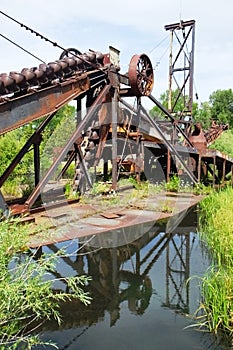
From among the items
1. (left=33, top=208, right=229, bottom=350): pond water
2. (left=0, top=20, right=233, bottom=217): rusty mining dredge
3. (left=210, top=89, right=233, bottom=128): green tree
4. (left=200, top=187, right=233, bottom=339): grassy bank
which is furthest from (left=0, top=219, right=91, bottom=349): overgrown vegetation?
(left=210, top=89, right=233, bottom=128): green tree

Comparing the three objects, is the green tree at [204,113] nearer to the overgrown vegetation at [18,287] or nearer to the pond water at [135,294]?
the pond water at [135,294]

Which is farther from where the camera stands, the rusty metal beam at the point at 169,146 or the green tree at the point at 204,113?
the green tree at the point at 204,113

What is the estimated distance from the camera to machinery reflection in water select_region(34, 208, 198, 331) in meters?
3.14

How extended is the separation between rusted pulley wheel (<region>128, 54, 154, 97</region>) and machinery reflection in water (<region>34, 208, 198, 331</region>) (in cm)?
426

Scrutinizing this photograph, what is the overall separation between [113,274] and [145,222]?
2361 millimetres

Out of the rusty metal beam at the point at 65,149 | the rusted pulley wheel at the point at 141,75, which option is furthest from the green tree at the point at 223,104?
the rusty metal beam at the point at 65,149

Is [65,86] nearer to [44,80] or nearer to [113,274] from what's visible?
[44,80]

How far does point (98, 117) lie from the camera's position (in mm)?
8688

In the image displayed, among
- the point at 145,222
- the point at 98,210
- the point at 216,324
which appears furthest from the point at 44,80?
the point at 216,324

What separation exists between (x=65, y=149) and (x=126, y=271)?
340cm

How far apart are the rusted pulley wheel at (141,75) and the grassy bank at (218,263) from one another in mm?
3401

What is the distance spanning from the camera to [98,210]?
7.03 m

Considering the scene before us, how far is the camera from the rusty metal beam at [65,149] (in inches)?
246

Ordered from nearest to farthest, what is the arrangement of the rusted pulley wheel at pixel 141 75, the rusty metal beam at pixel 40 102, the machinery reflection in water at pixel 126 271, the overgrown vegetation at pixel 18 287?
1. the overgrown vegetation at pixel 18 287
2. the machinery reflection in water at pixel 126 271
3. the rusty metal beam at pixel 40 102
4. the rusted pulley wheel at pixel 141 75
